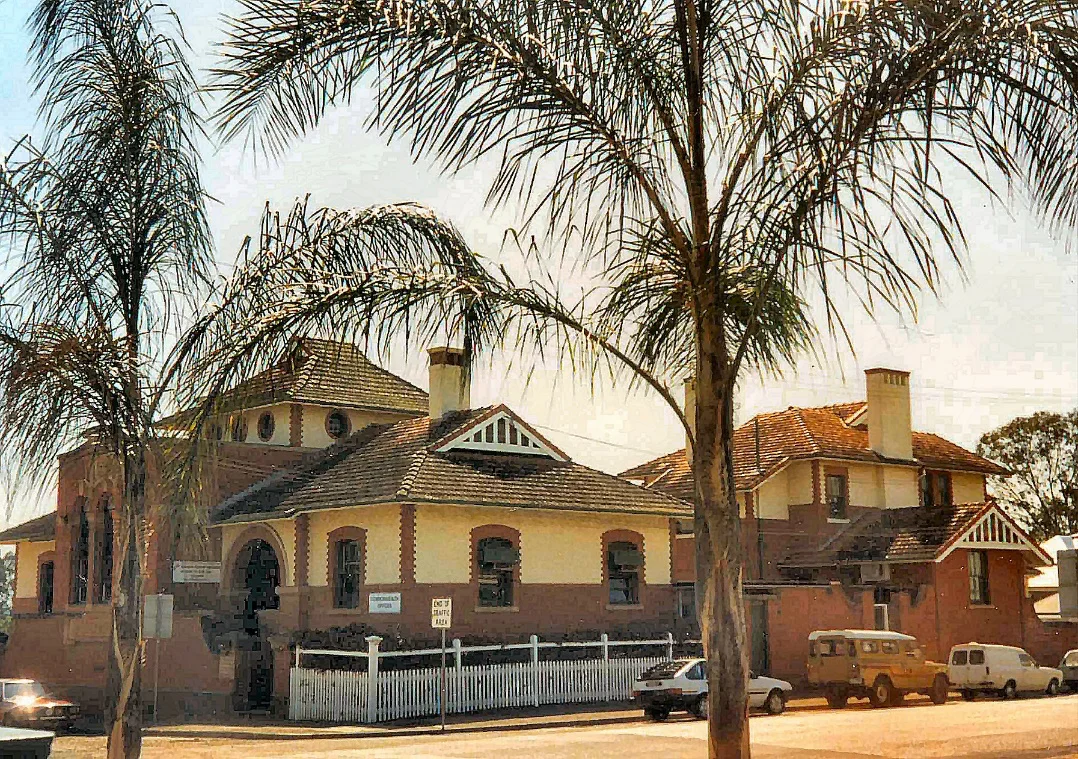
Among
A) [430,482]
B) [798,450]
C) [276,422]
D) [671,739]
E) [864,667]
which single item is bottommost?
[671,739]

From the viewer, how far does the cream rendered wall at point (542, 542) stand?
31.8 metres

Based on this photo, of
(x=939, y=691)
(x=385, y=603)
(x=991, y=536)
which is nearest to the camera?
(x=385, y=603)

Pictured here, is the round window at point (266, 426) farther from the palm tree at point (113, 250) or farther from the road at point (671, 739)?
the palm tree at point (113, 250)

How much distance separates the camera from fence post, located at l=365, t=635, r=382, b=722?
2765 cm

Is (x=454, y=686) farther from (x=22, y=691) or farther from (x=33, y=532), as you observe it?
(x=33, y=532)

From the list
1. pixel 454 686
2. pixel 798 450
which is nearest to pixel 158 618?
pixel 454 686

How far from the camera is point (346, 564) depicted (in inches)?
1309

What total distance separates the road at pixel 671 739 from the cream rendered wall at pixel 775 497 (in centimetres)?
1495

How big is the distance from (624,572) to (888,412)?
53.1 ft

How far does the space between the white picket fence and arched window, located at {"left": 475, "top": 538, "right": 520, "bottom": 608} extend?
7.19 feet

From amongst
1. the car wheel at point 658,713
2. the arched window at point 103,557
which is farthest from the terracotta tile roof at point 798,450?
the arched window at point 103,557

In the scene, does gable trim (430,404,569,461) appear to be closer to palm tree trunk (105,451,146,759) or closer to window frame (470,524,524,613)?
window frame (470,524,524,613)

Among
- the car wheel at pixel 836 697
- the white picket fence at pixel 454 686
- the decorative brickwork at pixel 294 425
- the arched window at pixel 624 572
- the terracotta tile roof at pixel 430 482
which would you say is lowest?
the car wheel at pixel 836 697

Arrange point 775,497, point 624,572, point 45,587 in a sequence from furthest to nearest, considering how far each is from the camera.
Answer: point 775,497, point 45,587, point 624,572
